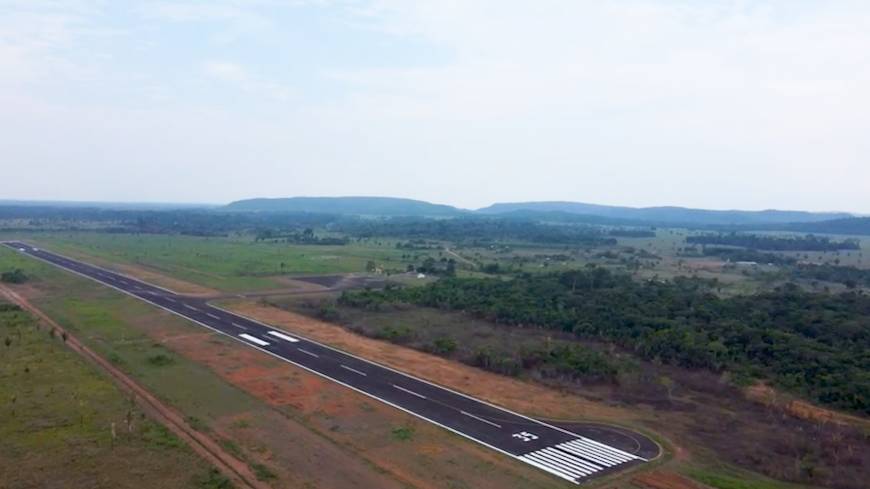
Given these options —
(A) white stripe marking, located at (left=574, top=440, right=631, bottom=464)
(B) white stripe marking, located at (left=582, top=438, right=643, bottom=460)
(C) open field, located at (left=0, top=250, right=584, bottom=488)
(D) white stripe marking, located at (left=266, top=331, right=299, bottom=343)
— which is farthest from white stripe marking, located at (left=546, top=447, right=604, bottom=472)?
(D) white stripe marking, located at (left=266, top=331, right=299, bottom=343)

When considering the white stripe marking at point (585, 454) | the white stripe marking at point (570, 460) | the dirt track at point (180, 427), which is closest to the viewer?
the dirt track at point (180, 427)

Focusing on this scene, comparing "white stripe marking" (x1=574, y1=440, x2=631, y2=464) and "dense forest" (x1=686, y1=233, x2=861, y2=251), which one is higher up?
"dense forest" (x1=686, y1=233, x2=861, y2=251)

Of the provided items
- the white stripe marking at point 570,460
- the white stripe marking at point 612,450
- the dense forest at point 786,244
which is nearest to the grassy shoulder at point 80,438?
the white stripe marking at point 570,460

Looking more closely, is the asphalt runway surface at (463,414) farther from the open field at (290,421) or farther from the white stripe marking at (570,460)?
the open field at (290,421)

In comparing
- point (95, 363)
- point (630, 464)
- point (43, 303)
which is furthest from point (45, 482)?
point (43, 303)

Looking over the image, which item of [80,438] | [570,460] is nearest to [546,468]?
[570,460]

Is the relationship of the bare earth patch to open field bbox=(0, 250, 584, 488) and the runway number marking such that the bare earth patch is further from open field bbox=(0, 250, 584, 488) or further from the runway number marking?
open field bbox=(0, 250, 584, 488)
